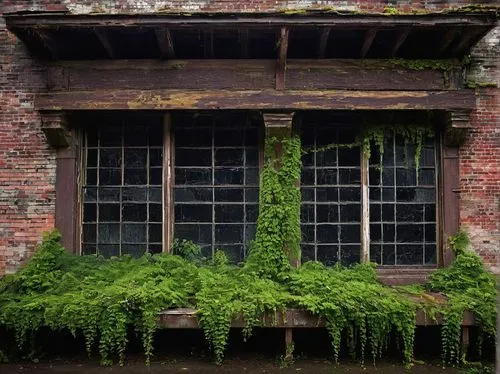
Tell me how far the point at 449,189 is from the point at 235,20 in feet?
14.1

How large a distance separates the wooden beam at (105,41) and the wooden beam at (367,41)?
3.90m

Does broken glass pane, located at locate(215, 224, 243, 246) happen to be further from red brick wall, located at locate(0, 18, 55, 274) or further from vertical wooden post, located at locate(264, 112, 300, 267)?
red brick wall, located at locate(0, 18, 55, 274)

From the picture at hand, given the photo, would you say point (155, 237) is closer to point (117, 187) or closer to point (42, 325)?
point (117, 187)

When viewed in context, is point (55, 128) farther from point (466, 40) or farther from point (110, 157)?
point (466, 40)

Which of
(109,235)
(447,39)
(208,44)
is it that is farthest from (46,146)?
(447,39)

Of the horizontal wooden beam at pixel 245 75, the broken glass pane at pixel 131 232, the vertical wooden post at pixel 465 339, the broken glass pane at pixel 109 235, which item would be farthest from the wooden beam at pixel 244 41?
the vertical wooden post at pixel 465 339

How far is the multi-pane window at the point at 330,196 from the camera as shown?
8.44m

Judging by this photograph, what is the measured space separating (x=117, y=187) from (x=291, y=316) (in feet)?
11.7

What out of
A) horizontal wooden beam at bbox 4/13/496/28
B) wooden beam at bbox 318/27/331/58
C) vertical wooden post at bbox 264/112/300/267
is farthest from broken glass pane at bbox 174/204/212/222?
wooden beam at bbox 318/27/331/58

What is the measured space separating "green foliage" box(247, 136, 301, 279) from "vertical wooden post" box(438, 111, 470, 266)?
236cm

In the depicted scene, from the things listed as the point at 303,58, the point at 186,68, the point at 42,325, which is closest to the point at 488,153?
the point at 303,58

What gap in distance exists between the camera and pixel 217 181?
335 inches

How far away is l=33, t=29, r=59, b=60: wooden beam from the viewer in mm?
7633

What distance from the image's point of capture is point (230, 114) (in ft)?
28.0
